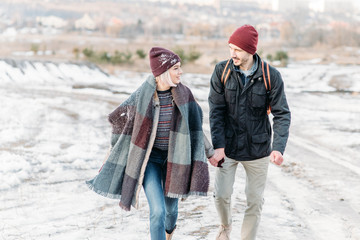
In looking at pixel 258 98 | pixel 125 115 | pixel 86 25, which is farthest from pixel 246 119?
pixel 86 25

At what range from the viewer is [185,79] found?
2277cm

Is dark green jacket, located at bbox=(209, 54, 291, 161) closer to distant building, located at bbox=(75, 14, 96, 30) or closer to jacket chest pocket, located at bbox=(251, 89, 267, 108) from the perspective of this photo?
jacket chest pocket, located at bbox=(251, 89, 267, 108)

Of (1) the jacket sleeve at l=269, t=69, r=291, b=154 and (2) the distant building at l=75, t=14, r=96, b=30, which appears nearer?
(1) the jacket sleeve at l=269, t=69, r=291, b=154

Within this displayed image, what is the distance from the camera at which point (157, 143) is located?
3.57 metres

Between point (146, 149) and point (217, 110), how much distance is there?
720mm

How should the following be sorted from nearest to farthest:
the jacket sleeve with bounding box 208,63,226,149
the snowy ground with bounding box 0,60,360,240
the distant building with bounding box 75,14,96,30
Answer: the jacket sleeve with bounding box 208,63,226,149 < the snowy ground with bounding box 0,60,360,240 < the distant building with bounding box 75,14,96,30

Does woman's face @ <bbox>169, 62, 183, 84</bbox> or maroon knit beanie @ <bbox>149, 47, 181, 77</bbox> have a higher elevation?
maroon knit beanie @ <bbox>149, 47, 181, 77</bbox>

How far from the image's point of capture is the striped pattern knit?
11.7ft

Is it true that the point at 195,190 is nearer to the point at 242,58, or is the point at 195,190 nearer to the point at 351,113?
the point at 242,58

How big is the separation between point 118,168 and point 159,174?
0.32 metres

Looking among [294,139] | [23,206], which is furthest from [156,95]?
[294,139]

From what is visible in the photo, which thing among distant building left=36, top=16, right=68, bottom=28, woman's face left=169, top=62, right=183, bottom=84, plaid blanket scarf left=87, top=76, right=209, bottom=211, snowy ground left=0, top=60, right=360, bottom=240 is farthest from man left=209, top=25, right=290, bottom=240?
distant building left=36, top=16, right=68, bottom=28

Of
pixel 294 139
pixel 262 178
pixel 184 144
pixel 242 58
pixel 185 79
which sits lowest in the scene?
pixel 185 79

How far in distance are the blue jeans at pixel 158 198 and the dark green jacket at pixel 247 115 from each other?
1.66 feet
